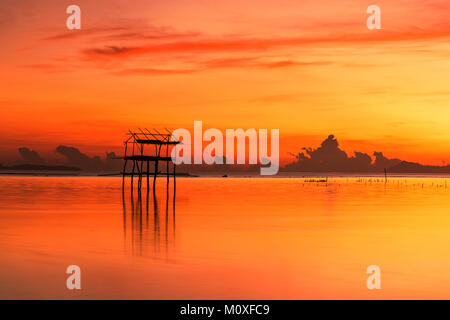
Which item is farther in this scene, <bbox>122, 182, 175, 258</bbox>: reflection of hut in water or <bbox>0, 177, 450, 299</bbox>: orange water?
<bbox>122, 182, 175, 258</bbox>: reflection of hut in water

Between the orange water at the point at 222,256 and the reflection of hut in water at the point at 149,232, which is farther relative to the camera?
the reflection of hut in water at the point at 149,232

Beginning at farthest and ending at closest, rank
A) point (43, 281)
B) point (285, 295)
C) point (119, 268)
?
1. point (119, 268)
2. point (43, 281)
3. point (285, 295)

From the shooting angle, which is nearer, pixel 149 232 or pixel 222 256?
pixel 222 256

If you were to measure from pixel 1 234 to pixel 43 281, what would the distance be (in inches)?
399

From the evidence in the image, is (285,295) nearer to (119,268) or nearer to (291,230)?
(119,268)

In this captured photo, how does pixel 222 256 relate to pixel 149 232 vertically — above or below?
below
